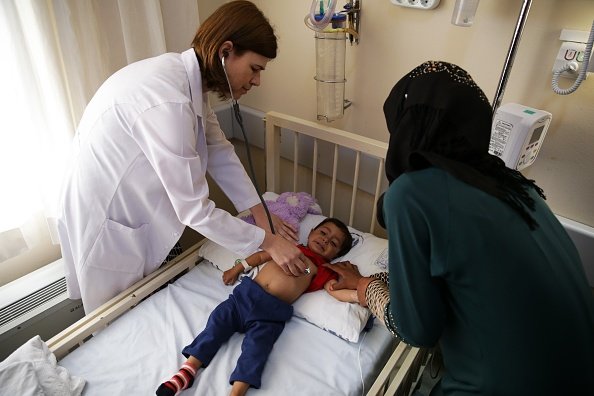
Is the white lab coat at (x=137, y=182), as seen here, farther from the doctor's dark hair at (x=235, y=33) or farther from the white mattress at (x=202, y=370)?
the white mattress at (x=202, y=370)

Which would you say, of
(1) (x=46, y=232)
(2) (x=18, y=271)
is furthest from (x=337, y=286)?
(2) (x=18, y=271)

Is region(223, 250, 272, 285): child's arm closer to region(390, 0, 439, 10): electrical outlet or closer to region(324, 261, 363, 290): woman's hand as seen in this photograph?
region(324, 261, 363, 290): woman's hand

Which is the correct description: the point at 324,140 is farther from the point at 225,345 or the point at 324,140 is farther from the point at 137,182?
the point at 225,345

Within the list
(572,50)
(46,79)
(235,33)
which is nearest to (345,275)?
(235,33)

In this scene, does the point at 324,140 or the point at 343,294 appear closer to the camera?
the point at 343,294

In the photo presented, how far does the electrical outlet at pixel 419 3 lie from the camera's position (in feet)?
4.60

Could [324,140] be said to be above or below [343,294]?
above

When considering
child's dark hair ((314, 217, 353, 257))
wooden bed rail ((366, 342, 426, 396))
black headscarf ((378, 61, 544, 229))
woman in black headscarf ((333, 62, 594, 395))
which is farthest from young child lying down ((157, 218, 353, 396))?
black headscarf ((378, 61, 544, 229))

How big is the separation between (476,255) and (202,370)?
0.89 metres

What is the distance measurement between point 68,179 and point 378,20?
4.18 feet

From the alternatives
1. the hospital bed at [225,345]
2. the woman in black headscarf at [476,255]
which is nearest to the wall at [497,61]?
the hospital bed at [225,345]

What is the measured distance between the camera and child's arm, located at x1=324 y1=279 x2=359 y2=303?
4.60 feet

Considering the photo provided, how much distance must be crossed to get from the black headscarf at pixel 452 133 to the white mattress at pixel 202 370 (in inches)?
27.9

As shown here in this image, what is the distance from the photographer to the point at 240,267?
1578mm
